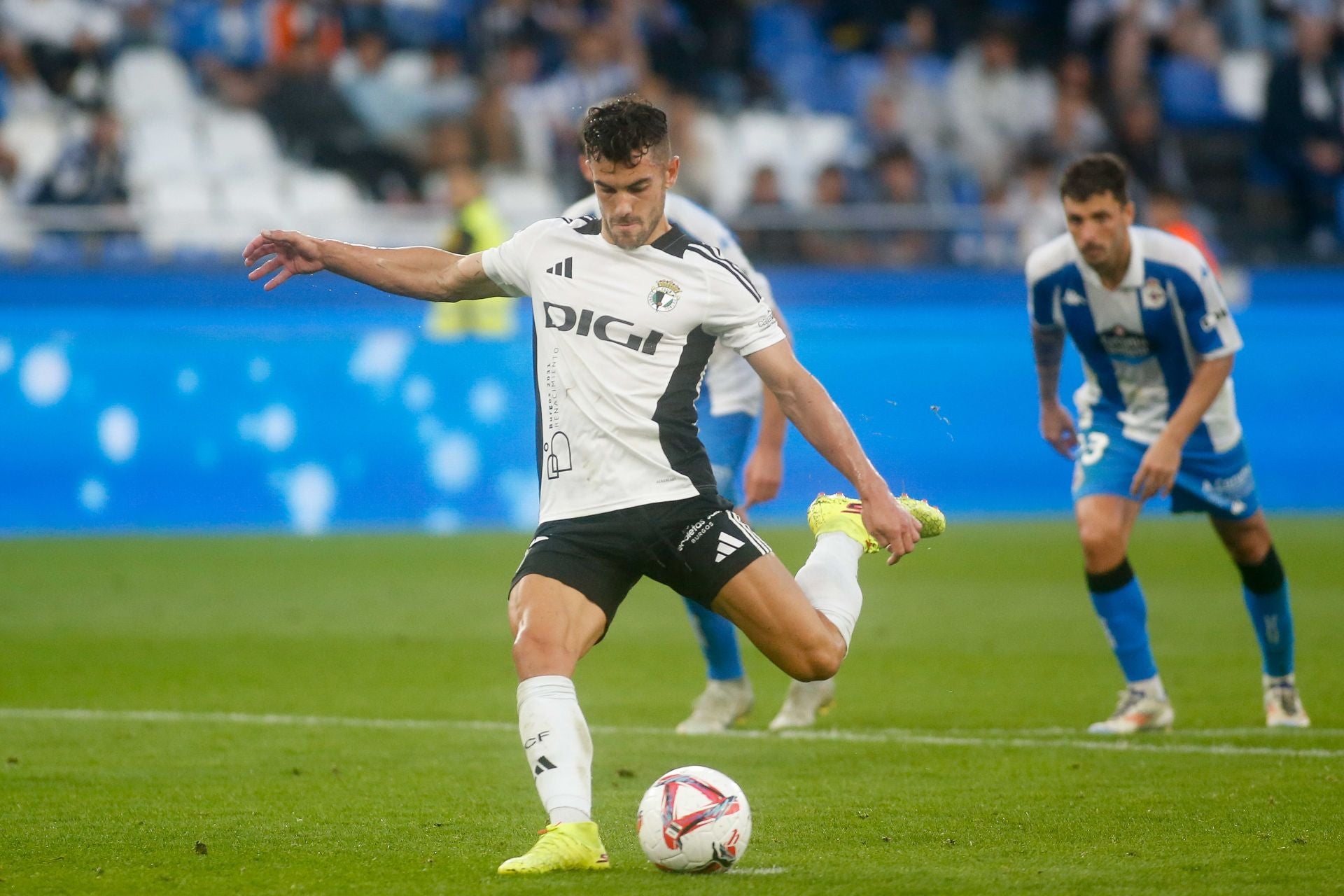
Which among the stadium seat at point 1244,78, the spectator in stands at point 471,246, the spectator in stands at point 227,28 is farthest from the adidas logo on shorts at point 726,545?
the stadium seat at point 1244,78

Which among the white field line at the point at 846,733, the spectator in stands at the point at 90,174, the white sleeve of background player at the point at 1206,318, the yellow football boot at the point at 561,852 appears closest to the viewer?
the yellow football boot at the point at 561,852

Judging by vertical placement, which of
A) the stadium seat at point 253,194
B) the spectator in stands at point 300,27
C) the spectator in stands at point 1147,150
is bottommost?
the stadium seat at point 253,194

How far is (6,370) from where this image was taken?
1333cm

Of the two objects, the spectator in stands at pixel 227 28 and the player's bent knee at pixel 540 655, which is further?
the spectator in stands at pixel 227 28

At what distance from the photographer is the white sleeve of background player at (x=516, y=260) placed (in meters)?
5.15

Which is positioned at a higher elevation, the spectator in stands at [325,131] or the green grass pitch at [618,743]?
the spectator in stands at [325,131]

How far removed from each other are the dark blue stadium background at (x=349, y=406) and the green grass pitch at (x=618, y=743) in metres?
1.03

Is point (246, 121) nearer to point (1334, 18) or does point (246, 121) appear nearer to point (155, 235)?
point (155, 235)

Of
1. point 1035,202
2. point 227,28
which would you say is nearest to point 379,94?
point 227,28

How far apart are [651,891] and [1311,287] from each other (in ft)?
43.8

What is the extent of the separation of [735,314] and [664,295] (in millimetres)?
192

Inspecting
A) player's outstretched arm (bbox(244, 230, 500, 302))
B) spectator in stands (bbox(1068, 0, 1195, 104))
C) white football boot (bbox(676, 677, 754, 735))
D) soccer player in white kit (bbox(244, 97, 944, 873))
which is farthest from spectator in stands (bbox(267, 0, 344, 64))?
soccer player in white kit (bbox(244, 97, 944, 873))

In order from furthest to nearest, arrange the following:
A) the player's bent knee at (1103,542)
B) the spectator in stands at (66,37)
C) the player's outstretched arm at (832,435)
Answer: the spectator in stands at (66,37), the player's bent knee at (1103,542), the player's outstretched arm at (832,435)

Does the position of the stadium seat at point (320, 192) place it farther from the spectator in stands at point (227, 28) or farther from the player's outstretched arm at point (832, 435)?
the player's outstretched arm at point (832, 435)
